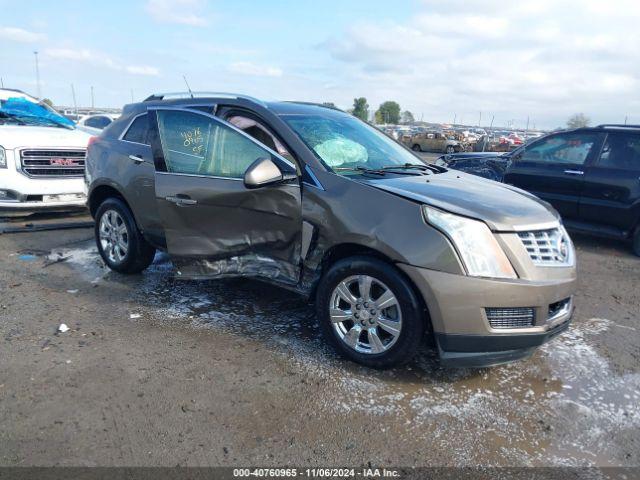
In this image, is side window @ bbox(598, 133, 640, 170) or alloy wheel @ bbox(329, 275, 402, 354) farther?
side window @ bbox(598, 133, 640, 170)

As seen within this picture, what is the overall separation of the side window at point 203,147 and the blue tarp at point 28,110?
5.23 metres

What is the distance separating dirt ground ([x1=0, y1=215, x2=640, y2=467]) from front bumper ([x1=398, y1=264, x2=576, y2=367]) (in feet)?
1.06

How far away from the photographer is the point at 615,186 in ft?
22.6

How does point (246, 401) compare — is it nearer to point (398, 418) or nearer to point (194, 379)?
point (194, 379)

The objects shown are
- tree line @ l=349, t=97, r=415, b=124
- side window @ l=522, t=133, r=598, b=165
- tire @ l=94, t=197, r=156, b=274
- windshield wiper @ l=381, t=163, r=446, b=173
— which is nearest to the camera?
windshield wiper @ l=381, t=163, r=446, b=173

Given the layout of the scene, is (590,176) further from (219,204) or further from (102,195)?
(102,195)

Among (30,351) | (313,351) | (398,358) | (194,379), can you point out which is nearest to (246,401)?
(194,379)

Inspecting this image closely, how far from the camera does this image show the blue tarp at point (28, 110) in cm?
843

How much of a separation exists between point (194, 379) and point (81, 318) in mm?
1546

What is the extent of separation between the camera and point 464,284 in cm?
304

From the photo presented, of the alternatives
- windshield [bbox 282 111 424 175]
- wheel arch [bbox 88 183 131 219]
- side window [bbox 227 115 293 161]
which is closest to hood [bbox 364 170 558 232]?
windshield [bbox 282 111 424 175]

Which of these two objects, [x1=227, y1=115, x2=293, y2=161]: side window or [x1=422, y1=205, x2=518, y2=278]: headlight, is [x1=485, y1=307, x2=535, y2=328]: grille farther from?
[x1=227, y1=115, x2=293, y2=161]: side window

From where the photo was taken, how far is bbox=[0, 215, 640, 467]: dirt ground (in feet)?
8.82

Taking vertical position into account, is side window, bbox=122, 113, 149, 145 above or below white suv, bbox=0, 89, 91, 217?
above
